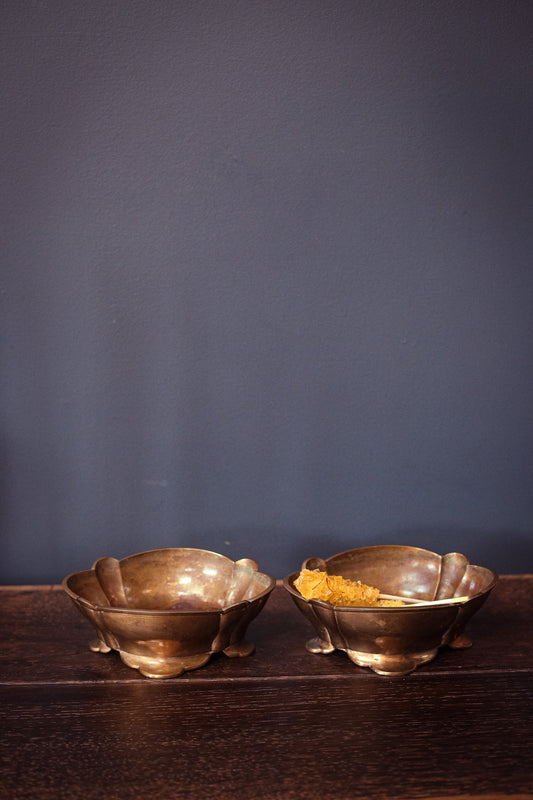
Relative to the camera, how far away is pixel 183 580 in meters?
1.14

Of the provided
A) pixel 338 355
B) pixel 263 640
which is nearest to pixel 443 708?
pixel 263 640

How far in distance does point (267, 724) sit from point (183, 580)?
360 mm

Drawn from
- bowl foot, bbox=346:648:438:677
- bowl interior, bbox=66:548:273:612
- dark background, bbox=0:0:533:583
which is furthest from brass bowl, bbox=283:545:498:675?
dark background, bbox=0:0:533:583

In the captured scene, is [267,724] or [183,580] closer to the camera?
[267,724]

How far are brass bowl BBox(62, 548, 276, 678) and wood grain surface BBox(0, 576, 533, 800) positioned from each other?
27 mm

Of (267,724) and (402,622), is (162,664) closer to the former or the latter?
(267,724)

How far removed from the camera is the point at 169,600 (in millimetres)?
1123

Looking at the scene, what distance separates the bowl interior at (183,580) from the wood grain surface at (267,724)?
8 centimetres

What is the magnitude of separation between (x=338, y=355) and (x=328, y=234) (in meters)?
0.22

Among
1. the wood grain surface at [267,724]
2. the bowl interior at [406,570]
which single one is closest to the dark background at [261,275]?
the bowl interior at [406,570]

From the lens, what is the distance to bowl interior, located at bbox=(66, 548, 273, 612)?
1.10 m

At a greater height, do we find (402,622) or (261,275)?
(261,275)

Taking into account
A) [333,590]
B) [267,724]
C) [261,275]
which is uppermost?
[261,275]

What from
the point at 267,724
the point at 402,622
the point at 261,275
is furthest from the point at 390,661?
the point at 261,275
